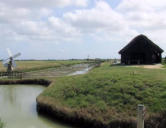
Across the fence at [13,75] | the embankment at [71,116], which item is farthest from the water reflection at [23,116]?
the fence at [13,75]

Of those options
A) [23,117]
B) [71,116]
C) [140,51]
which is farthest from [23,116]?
[140,51]

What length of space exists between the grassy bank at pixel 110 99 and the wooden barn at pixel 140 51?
737 inches

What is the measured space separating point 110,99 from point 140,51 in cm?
2195

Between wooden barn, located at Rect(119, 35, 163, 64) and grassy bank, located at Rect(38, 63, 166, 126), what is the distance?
1871cm

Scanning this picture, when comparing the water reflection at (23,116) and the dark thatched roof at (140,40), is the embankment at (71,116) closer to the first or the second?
the water reflection at (23,116)

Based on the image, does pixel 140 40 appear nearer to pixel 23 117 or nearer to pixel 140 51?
pixel 140 51

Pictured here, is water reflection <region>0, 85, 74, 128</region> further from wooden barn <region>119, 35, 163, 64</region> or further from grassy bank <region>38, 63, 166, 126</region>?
wooden barn <region>119, 35, 163, 64</region>

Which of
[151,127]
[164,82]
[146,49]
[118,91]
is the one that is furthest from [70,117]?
[146,49]

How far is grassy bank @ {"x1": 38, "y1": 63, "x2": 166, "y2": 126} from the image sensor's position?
10.0 metres

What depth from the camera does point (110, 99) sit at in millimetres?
11562

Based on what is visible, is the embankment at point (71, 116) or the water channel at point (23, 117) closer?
the embankment at point (71, 116)

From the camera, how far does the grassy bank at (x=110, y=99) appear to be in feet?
32.8

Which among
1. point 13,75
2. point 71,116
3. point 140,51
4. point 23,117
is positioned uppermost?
point 140,51

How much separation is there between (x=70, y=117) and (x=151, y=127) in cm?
402
